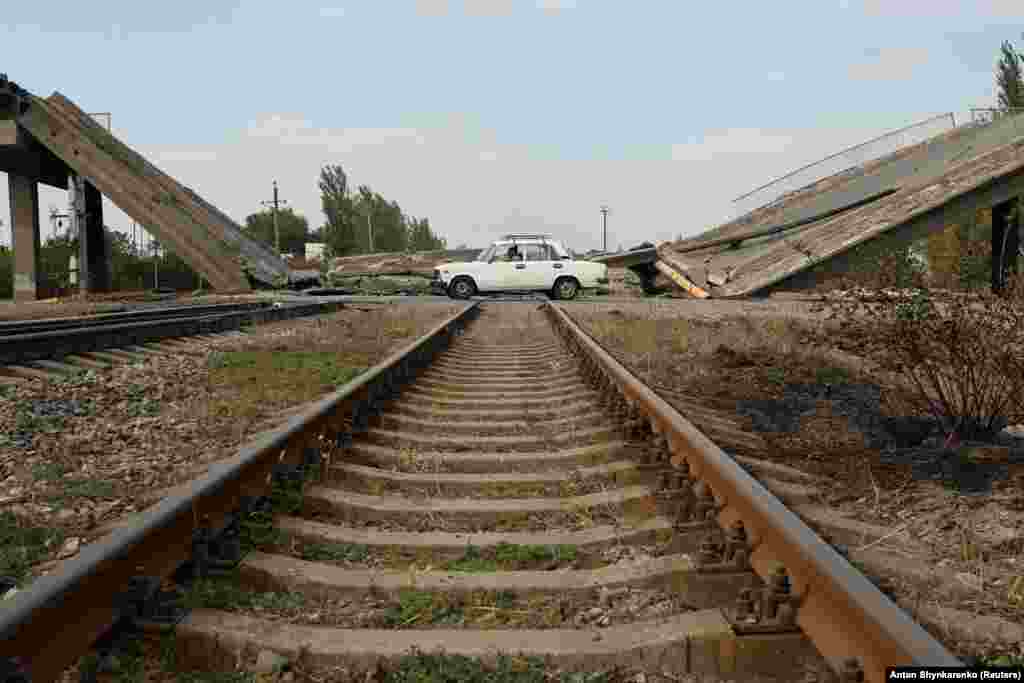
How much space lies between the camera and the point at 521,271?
26.0 meters

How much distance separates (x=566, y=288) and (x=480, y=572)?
22.9 meters

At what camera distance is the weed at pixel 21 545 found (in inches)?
127

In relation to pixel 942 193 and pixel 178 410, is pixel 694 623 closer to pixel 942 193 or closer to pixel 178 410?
pixel 178 410

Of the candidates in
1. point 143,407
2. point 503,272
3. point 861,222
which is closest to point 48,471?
point 143,407

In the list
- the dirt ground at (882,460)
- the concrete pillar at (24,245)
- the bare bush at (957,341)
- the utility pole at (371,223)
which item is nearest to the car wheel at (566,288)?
the dirt ground at (882,460)

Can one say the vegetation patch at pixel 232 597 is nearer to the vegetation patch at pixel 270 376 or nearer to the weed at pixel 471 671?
the weed at pixel 471 671

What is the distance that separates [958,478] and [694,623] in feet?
8.39

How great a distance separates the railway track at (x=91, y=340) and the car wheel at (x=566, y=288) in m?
12.8

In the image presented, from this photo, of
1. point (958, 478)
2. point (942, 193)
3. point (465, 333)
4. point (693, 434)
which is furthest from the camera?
point (942, 193)

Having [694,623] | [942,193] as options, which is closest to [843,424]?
[694,623]

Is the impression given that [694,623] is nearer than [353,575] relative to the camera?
Yes

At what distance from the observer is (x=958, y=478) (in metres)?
4.51

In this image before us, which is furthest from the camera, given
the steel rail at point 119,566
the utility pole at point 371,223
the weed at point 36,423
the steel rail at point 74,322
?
the utility pole at point 371,223

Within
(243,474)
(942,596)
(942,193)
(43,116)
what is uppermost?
(43,116)
